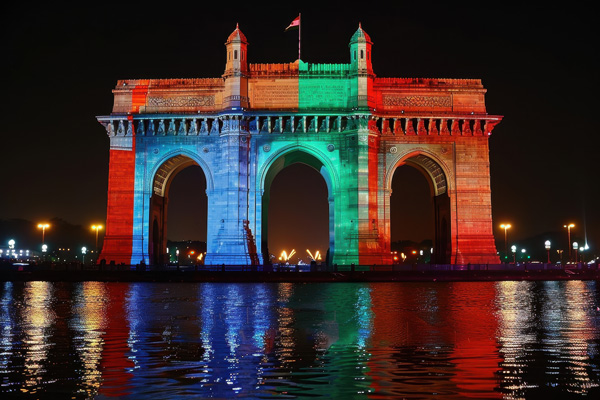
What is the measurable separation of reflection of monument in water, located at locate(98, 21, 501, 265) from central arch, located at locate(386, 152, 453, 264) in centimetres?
22

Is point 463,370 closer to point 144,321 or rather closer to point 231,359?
point 231,359

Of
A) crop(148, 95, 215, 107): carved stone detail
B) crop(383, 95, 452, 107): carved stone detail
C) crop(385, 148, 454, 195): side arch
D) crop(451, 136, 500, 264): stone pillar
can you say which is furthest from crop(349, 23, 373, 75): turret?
crop(148, 95, 215, 107): carved stone detail

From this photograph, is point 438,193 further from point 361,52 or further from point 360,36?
point 360,36

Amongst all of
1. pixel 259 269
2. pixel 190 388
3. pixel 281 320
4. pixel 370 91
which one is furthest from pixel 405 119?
pixel 190 388

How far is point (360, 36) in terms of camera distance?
151 ft

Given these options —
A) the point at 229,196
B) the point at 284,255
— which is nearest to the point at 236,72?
the point at 229,196

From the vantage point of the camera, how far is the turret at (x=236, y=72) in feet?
149

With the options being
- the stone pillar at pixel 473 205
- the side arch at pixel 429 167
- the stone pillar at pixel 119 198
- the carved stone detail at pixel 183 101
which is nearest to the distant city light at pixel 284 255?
the side arch at pixel 429 167

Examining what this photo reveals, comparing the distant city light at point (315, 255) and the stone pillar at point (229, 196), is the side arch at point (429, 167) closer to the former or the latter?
the stone pillar at point (229, 196)

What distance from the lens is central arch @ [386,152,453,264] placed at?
153ft

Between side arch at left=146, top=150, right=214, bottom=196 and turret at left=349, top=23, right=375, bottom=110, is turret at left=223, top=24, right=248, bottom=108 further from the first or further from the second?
turret at left=349, top=23, right=375, bottom=110

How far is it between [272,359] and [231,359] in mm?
622

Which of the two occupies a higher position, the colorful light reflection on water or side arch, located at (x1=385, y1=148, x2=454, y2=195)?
side arch, located at (x1=385, y1=148, x2=454, y2=195)

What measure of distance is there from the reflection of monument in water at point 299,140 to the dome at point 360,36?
68mm
